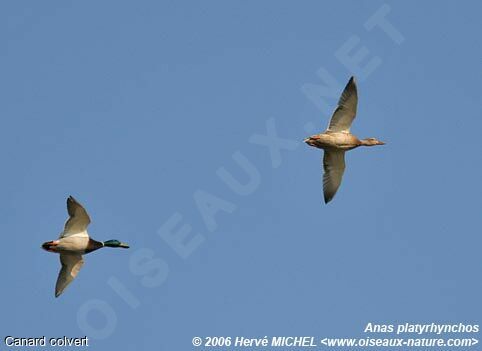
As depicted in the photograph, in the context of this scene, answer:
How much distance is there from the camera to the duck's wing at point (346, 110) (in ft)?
118

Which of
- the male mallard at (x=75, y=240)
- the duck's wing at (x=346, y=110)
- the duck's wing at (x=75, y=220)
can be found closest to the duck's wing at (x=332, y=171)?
the duck's wing at (x=346, y=110)

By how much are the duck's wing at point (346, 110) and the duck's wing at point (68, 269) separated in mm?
9922

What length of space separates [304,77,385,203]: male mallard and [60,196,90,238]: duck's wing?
7927mm

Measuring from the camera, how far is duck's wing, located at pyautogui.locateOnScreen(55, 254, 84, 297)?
37.3 meters

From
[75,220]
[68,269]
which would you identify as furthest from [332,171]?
[68,269]

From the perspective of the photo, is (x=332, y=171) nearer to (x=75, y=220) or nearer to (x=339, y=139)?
(x=339, y=139)

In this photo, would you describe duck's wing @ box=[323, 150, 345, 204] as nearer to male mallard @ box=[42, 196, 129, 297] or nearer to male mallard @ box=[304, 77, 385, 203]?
male mallard @ box=[304, 77, 385, 203]

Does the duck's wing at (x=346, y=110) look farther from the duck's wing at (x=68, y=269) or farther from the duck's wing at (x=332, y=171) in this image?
the duck's wing at (x=68, y=269)

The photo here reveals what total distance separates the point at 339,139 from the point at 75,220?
9350 mm

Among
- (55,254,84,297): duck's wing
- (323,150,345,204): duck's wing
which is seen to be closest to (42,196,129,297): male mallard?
(55,254,84,297): duck's wing

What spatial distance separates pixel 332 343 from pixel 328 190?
545 cm

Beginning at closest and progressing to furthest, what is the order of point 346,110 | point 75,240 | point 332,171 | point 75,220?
point 75,220 < point 75,240 < point 346,110 < point 332,171

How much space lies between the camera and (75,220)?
35.7m

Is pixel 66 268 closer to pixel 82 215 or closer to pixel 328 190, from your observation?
pixel 82 215
